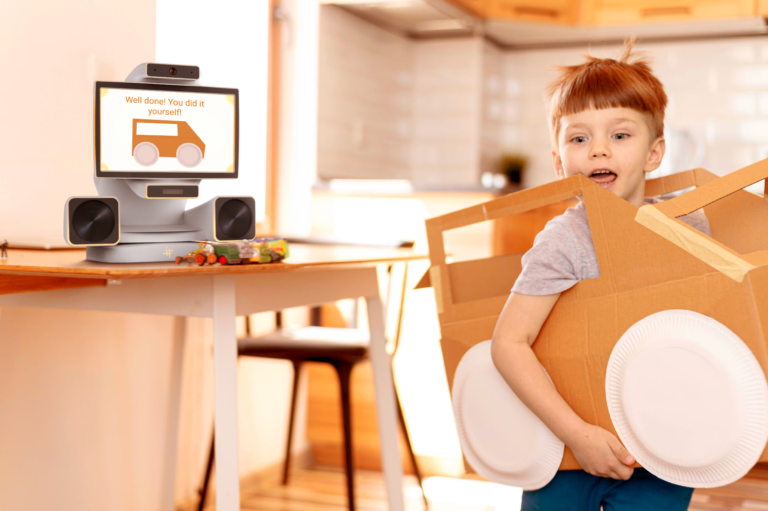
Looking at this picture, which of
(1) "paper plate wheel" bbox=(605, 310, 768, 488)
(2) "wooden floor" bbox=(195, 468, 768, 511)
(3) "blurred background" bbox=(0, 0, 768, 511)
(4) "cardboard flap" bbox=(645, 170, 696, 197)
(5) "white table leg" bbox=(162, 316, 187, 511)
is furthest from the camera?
(2) "wooden floor" bbox=(195, 468, 768, 511)

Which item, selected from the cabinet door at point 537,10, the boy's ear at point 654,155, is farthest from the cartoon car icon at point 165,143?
the cabinet door at point 537,10

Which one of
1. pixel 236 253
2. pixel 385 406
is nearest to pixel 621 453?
pixel 236 253

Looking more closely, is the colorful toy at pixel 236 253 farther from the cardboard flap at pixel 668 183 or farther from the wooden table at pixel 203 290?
the cardboard flap at pixel 668 183

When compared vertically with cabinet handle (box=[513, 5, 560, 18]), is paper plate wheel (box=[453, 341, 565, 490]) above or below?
below

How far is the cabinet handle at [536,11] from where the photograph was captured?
3357 millimetres

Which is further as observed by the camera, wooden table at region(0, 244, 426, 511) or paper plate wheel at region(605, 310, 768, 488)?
wooden table at region(0, 244, 426, 511)

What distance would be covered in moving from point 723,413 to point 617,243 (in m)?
0.20

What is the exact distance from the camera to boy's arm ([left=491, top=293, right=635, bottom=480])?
0.81 meters

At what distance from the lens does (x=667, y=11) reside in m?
3.29

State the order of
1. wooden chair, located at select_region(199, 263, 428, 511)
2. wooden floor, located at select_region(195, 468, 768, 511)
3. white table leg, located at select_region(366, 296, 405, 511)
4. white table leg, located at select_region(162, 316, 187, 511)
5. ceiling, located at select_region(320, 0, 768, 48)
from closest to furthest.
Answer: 1. white table leg, located at select_region(366, 296, 405, 511)
2. wooden chair, located at select_region(199, 263, 428, 511)
3. white table leg, located at select_region(162, 316, 187, 511)
4. wooden floor, located at select_region(195, 468, 768, 511)
5. ceiling, located at select_region(320, 0, 768, 48)

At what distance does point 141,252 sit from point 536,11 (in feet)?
9.01

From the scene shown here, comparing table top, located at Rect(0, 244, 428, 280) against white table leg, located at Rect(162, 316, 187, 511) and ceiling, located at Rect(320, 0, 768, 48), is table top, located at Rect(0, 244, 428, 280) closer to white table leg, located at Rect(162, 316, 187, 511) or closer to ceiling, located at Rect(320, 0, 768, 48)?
white table leg, located at Rect(162, 316, 187, 511)

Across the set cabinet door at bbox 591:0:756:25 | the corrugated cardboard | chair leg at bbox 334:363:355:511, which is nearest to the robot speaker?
the corrugated cardboard

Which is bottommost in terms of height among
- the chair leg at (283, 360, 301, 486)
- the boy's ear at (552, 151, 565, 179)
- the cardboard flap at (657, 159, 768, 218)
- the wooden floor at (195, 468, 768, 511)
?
the wooden floor at (195, 468, 768, 511)
